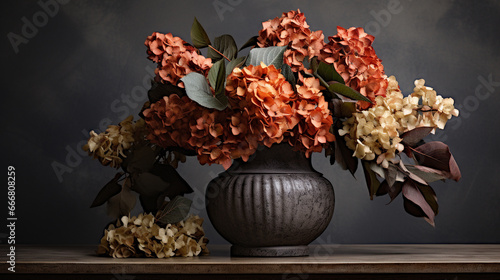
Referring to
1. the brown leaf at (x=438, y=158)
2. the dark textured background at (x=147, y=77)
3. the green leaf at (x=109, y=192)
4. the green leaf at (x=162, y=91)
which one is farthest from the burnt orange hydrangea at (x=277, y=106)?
the dark textured background at (x=147, y=77)

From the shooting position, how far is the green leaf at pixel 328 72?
1109 millimetres

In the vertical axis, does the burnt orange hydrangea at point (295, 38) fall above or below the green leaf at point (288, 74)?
above

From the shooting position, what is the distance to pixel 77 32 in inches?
62.6

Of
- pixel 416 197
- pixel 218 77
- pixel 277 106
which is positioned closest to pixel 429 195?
pixel 416 197

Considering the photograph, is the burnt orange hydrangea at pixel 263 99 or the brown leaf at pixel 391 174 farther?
the brown leaf at pixel 391 174

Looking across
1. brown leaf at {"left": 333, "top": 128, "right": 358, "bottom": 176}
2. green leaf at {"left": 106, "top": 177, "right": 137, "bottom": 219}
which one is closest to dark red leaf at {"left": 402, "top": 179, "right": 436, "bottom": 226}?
brown leaf at {"left": 333, "top": 128, "right": 358, "bottom": 176}

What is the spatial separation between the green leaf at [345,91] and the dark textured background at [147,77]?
0.54m

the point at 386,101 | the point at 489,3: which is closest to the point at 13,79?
the point at 386,101

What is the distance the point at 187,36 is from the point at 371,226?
748mm

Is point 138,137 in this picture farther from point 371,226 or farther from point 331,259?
point 371,226

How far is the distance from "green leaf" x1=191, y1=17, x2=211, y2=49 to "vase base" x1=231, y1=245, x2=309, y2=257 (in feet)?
1.39

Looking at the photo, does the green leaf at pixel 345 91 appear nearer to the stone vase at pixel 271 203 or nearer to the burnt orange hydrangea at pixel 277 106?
the burnt orange hydrangea at pixel 277 106

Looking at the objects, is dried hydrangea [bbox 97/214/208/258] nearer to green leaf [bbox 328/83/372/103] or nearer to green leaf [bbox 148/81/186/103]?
green leaf [bbox 148/81/186/103]

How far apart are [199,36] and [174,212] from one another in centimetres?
37
